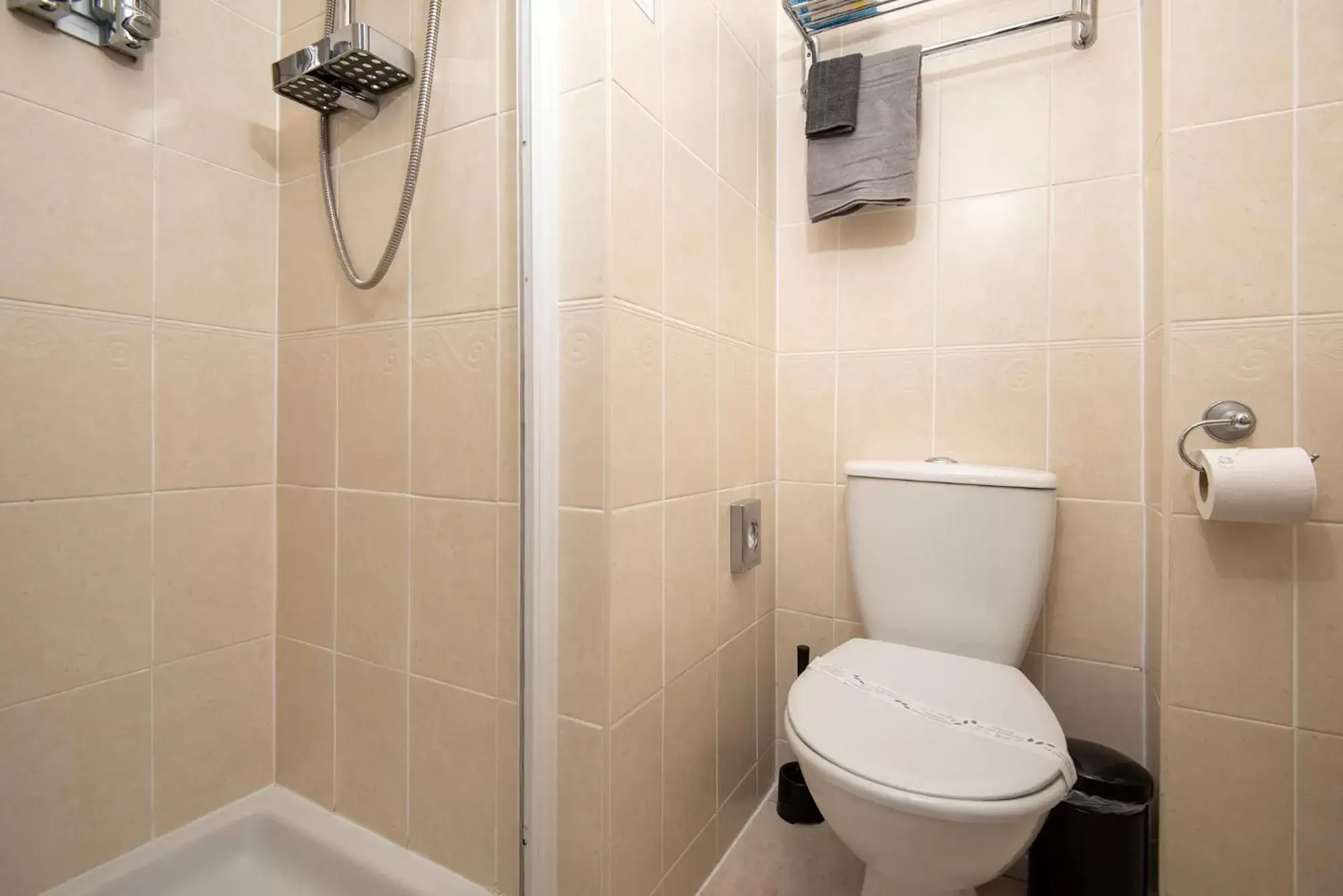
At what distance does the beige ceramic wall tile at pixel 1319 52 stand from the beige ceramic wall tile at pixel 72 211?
180 centimetres

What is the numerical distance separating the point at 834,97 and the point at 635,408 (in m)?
0.86

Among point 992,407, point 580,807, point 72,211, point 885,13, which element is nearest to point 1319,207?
point 992,407

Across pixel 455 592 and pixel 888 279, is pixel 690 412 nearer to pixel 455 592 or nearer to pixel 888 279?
pixel 455 592

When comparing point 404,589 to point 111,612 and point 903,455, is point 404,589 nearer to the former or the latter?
point 111,612

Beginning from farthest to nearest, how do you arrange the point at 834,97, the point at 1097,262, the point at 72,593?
the point at 834,97, the point at 1097,262, the point at 72,593

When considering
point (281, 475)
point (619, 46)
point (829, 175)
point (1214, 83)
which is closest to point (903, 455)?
point (829, 175)

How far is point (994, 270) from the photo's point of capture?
1.23 metres

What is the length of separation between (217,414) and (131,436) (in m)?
0.14

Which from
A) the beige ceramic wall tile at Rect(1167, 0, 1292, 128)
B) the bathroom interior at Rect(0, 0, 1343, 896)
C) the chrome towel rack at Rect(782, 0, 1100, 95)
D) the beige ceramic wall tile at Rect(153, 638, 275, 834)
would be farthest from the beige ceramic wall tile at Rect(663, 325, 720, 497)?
the beige ceramic wall tile at Rect(153, 638, 275, 834)

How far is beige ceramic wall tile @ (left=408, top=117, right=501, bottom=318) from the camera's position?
950 mm

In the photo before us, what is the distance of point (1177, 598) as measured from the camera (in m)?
0.94

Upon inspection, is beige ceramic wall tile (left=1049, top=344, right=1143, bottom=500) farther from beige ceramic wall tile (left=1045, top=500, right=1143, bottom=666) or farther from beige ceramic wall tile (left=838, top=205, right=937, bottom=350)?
beige ceramic wall tile (left=838, top=205, right=937, bottom=350)

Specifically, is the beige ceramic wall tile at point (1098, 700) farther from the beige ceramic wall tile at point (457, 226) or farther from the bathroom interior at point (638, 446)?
the beige ceramic wall tile at point (457, 226)

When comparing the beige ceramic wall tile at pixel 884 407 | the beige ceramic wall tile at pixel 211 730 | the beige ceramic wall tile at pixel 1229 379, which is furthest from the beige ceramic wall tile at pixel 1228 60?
the beige ceramic wall tile at pixel 211 730
